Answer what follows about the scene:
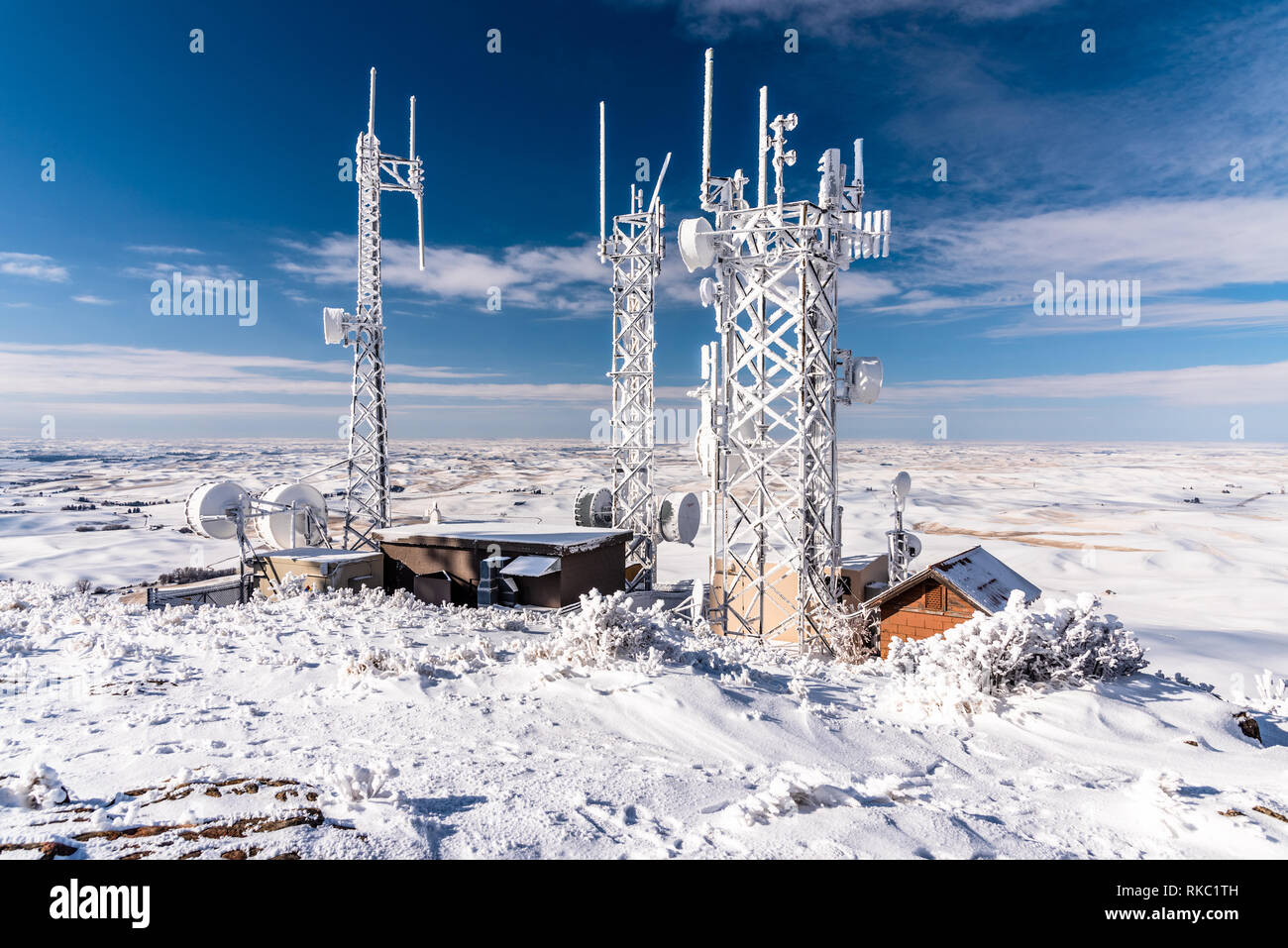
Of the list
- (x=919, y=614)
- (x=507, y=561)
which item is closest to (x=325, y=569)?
(x=507, y=561)

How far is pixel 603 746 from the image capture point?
550cm

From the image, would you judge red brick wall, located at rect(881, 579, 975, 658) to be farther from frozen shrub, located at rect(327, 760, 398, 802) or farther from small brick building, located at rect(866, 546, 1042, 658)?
frozen shrub, located at rect(327, 760, 398, 802)

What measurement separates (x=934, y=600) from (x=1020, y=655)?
17.2ft

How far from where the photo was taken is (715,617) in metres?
13.7

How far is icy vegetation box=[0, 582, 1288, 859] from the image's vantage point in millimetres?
3750

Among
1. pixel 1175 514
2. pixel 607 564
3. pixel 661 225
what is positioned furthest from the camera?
pixel 1175 514

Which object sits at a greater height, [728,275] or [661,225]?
[661,225]

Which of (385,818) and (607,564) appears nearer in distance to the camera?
(385,818)

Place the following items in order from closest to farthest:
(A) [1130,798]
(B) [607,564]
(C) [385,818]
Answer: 1. (C) [385,818]
2. (A) [1130,798]
3. (B) [607,564]

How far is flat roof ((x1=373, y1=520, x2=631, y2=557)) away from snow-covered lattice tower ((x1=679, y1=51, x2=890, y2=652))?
4.67 m

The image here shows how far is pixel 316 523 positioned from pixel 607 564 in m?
8.38

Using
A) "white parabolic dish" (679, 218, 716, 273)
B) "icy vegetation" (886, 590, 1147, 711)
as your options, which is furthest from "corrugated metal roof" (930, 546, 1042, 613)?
"white parabolic dish" (679, 218, 716, 273)

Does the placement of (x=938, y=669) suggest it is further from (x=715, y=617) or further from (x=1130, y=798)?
(x=715, y=617)
